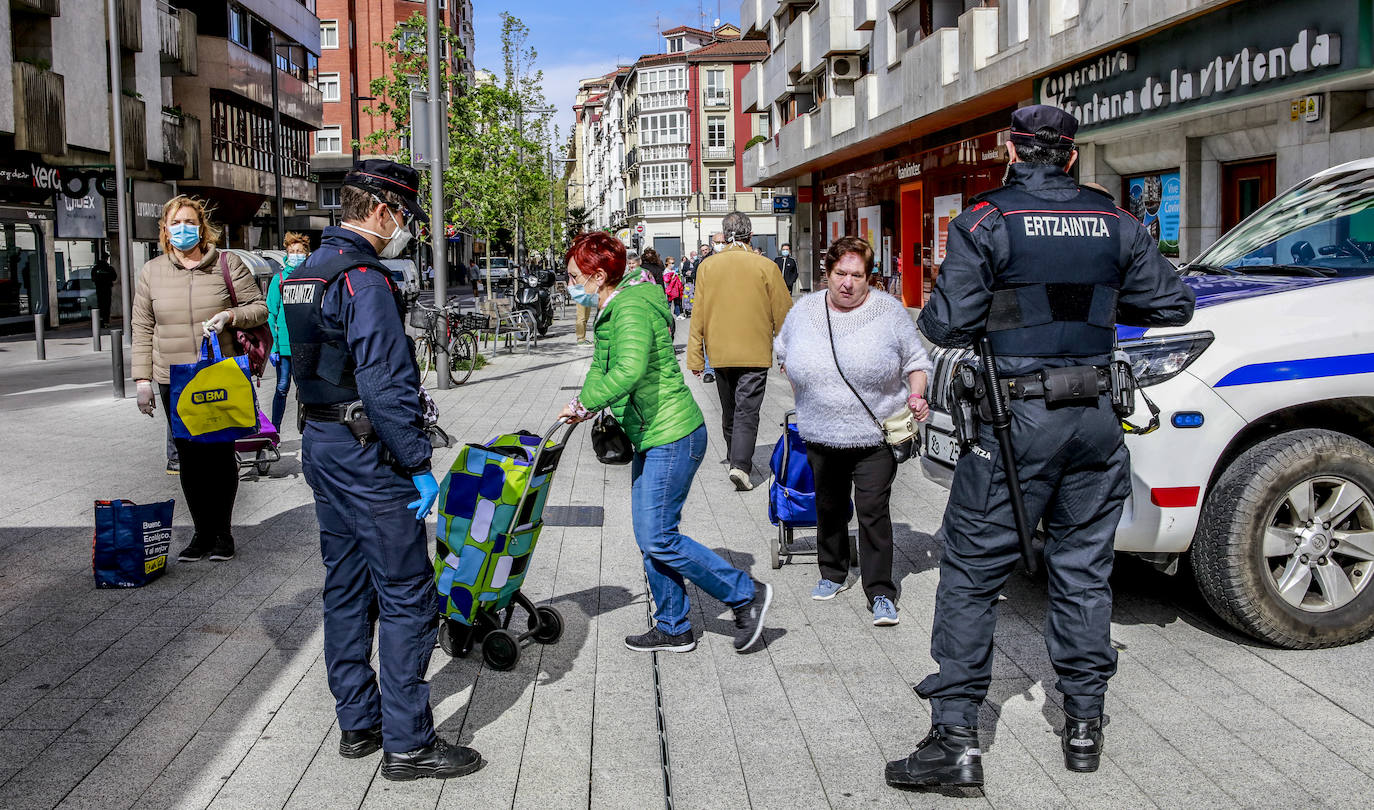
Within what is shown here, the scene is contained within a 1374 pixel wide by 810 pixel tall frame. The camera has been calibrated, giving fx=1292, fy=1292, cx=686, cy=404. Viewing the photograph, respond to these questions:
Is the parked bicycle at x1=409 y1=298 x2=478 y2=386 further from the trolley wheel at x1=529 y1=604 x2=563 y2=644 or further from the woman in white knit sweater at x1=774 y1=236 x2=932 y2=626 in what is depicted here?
the trolley wheel at x1=529 y1=604 x2=563 y2=644

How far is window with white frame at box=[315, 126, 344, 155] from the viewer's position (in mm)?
66812

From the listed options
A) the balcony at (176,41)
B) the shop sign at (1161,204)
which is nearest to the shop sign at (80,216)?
the balcony at (176,41)

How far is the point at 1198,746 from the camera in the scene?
4.24 metres

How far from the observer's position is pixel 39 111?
82.0 feet

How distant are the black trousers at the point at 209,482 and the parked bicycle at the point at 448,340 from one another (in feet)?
25.1

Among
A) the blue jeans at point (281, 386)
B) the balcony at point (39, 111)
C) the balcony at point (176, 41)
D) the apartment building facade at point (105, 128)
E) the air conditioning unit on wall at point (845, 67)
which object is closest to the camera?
the blue jeans at point (281, 386)

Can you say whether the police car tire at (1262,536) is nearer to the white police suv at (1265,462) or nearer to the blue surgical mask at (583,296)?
the white police suv at (1265,462)

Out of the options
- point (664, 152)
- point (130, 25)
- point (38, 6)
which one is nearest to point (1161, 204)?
point (38, 6)

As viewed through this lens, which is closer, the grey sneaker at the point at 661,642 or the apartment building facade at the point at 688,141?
the grey sneaker at the point at 661,642

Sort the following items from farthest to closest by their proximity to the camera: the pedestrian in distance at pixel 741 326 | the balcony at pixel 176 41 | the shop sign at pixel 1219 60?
the balcony at pixel 176 41, the shop sign at pixel 1219 60, the pedestrian in distance at pixel 741 326

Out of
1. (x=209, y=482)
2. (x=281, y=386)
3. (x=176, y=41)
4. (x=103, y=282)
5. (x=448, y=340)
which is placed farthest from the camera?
(x=176, y=41)

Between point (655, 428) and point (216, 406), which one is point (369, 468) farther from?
point (216, 406)

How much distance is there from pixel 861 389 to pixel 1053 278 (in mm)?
2035

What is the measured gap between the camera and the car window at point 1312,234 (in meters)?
5.68
